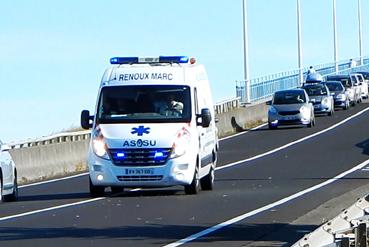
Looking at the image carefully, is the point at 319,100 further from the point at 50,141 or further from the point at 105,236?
the point at 105,236

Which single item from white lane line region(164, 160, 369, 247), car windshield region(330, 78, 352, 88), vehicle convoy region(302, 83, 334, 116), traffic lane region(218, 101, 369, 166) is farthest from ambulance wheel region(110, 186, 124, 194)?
car windshield region(330, 78, 352, 88)

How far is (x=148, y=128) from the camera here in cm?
2397

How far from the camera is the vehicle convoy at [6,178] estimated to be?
2397 centimetres

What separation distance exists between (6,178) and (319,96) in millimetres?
39124

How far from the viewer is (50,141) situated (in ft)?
135

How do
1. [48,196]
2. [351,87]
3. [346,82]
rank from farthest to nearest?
[351,87] → [346,82] → [48,196]

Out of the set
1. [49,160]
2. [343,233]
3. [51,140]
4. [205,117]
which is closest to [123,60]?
[205,117]

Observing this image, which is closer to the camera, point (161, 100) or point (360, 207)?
point (360, 207)

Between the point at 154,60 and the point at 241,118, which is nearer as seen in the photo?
the point at 154,60

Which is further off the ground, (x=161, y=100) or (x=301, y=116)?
(x=161, y=100)

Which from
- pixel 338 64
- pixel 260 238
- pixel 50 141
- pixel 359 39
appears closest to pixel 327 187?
pixel 260 238

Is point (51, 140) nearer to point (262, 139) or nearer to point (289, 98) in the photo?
point (262, 139)

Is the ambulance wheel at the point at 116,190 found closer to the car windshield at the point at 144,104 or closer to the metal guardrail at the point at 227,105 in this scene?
the car windshield at the point at 144,104

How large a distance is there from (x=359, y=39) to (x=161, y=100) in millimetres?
85427
